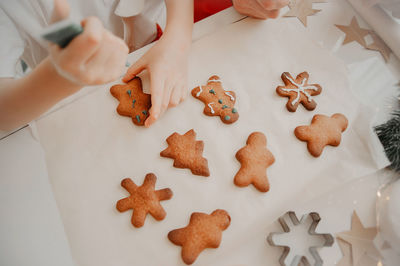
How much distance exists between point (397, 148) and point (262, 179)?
31 centimetres

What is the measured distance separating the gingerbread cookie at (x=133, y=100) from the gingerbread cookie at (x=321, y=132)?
343 millimetres

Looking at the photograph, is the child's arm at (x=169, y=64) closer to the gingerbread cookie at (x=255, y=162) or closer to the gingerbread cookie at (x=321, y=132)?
the gingerbread cookie at (x=255, y=162)

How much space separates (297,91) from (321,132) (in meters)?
0.11

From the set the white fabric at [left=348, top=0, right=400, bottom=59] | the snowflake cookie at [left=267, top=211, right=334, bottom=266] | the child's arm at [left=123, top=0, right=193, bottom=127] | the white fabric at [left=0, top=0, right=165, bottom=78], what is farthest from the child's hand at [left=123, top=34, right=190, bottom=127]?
the white fabric at [left=348, top=0, right=400, bottom=59]

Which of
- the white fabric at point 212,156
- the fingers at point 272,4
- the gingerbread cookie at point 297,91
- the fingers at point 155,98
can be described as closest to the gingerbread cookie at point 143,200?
the white fabric at point 212,156

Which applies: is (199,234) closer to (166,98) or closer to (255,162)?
(255,162)

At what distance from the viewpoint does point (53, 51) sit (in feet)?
0.96

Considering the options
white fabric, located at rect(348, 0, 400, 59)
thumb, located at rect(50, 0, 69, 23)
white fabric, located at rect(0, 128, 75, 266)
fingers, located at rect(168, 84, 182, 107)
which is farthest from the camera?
white fabric, located at rect(348, 0, 400, 59)

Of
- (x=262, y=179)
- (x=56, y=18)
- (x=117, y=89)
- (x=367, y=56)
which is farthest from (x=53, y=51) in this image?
(x=367, y=56)

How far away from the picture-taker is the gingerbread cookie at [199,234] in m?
0.50

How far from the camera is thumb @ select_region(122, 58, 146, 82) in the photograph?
61 cm

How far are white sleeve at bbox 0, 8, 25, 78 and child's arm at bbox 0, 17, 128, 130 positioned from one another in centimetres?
3

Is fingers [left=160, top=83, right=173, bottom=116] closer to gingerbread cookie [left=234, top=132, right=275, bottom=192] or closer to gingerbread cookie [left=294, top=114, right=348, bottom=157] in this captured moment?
gingerbread cookie [left=234, top=132, right=275, bottom=192]

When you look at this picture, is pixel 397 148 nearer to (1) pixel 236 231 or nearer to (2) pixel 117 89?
(1) pixel 236 231
